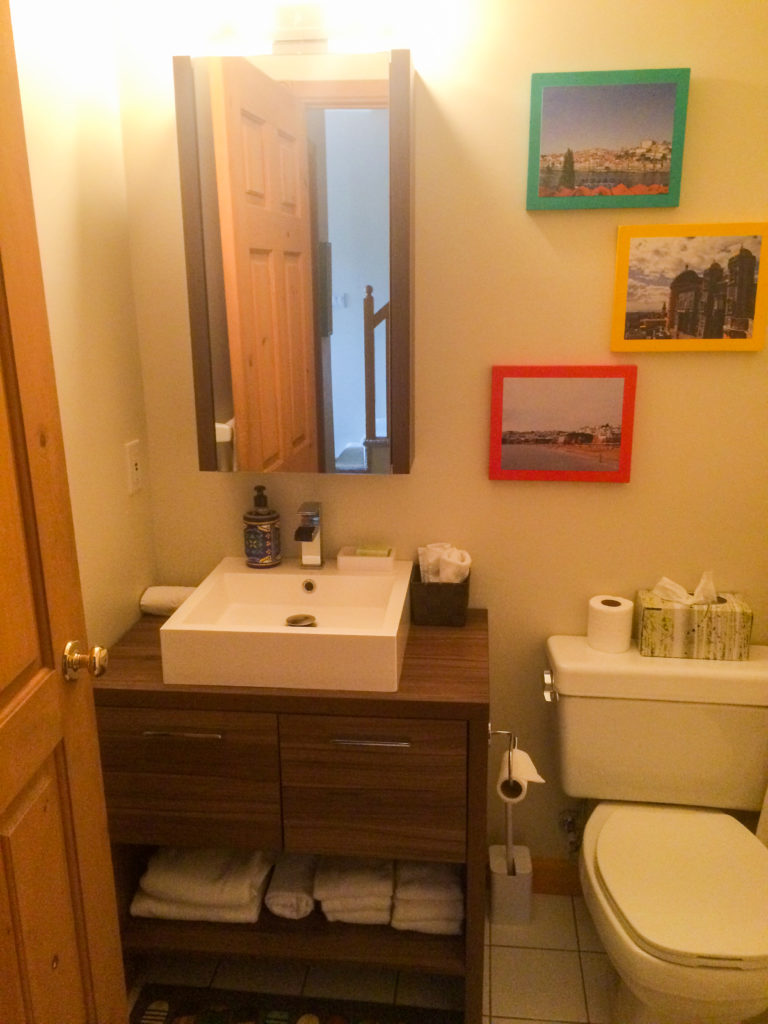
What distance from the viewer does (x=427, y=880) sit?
1719mm

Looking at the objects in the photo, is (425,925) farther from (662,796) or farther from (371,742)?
(662,796)

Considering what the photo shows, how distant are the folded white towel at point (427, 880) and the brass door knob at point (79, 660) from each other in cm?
86

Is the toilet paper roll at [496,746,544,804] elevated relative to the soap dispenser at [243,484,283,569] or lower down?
lower down

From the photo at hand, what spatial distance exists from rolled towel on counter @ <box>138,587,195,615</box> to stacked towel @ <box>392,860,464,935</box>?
0.80 m

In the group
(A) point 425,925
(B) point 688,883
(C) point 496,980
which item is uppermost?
(B) point 688,883

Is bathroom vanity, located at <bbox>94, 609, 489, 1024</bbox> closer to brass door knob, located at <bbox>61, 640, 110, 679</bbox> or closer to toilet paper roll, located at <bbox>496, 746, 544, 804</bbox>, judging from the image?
toilet paper roll, located at <bbox>496, 746, 544, 804</bbox>

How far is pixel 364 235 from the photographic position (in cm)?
162

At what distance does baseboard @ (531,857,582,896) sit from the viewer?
81.1 inches

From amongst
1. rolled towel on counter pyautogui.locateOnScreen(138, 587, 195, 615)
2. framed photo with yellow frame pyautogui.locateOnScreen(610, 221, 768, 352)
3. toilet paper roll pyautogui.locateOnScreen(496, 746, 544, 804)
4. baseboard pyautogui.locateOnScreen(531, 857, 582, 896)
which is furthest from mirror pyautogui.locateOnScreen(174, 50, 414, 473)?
baseboard pyautogui.locateOnScreen(531, 857, 582, 896)

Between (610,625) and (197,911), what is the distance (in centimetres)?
110

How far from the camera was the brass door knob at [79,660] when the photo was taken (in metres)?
1.17

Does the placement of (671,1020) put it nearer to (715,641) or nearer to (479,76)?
(715,641)

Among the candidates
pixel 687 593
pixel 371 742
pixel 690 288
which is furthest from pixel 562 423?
pixel 371 742

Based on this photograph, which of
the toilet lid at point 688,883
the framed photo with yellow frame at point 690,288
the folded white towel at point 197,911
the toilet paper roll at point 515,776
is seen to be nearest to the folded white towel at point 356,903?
the folded white towel at point 197,911
